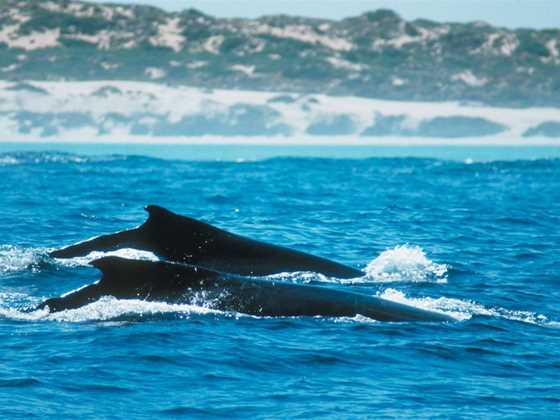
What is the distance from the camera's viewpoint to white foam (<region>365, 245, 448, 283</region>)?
1692 cm

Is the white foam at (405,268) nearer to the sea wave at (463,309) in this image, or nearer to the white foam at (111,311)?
the sea wave at (463,309)

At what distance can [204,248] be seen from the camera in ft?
52.3

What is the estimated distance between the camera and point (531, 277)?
698 inches

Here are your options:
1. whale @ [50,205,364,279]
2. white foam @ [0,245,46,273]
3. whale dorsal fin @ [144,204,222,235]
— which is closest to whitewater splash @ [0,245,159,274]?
white foam @ [0,245,46,273]

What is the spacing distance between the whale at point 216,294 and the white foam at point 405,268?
3.59 meters

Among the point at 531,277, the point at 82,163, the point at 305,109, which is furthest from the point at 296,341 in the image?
the point at 305,109

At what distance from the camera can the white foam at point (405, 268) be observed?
55.5ft

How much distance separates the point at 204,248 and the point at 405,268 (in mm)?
3602

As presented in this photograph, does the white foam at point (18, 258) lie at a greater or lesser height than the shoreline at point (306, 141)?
greater

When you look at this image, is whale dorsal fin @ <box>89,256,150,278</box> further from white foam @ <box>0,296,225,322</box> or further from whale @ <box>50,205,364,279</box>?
whale @ <box>50,205,364,279</box>

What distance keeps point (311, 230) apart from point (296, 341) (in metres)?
13.1

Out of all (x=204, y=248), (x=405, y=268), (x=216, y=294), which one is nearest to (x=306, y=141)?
(x=405, y=268)

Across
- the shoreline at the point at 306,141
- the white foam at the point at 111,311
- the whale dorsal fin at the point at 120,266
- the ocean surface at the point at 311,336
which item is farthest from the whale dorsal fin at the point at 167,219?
the shoreline at the point at 306,141

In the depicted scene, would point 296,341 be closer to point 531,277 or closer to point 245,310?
point 245,310
